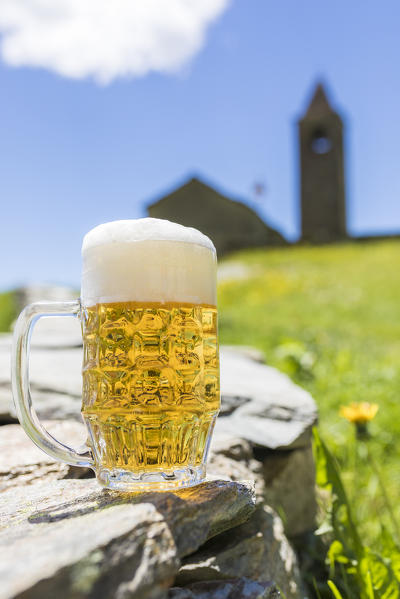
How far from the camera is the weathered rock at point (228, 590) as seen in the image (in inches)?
49.2

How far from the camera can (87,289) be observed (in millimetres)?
1468

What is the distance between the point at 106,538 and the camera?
40.4 inches

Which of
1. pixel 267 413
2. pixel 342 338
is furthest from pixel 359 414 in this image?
pixel 342 338

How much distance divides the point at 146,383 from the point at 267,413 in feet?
4.21

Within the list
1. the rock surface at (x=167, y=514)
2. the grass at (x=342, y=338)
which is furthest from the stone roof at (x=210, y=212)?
the rock surface at (x=167, y=514)

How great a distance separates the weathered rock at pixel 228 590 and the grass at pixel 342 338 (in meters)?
0.82

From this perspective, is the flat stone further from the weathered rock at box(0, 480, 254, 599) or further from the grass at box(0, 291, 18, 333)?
the grass at box(0, 291, 18, 333)

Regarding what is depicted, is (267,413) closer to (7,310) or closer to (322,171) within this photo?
(7,310)

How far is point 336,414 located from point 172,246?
322cm

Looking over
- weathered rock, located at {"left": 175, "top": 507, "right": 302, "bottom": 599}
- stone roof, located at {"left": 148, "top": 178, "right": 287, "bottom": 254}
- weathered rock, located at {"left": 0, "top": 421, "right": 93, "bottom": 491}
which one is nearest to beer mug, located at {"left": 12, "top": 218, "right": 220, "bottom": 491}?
weathered rock, located at {"left": 175, "top": 507, "right": 302, "bottom": 599}

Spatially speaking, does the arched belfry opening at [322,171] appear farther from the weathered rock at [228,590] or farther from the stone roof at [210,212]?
the weathered rock at [228,590]

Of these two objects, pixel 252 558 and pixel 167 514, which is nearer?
pixel 167 514

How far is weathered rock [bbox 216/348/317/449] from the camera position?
233cm

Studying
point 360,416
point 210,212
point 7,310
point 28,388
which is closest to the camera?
point 28,388
